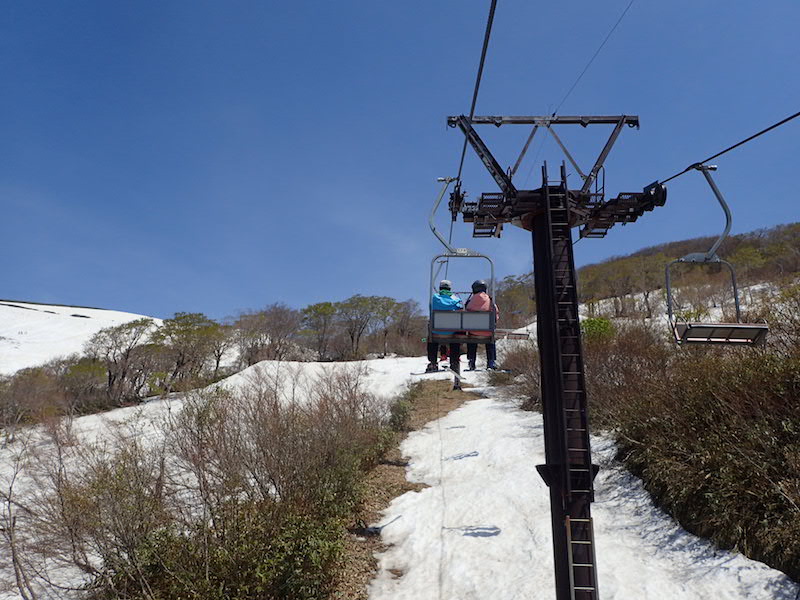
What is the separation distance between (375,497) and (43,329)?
98.8 m

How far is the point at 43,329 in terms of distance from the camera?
85.2 m

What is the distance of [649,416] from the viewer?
998 cm

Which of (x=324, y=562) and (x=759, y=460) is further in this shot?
(x=324, y=562)

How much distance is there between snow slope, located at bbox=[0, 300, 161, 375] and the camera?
6556 centimetres

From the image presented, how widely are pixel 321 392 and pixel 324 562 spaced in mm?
9682

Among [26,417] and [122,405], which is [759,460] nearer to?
[26,417]

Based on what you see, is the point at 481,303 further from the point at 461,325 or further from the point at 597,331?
the point at 597,331

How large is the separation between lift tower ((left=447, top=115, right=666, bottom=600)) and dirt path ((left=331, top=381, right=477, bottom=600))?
492 cm

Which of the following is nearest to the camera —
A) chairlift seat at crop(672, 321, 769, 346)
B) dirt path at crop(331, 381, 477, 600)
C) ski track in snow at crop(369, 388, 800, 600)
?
chairlift seat at crop(672, 321, 769, 346)

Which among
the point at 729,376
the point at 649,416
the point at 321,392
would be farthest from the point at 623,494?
the point at 321,392

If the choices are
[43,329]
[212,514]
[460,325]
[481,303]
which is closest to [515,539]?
[460,325]

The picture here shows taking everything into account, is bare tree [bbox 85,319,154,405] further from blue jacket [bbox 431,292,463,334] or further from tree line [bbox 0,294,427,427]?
blue jacket [bbox 431,292,463,334]

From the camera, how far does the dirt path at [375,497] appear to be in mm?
8328

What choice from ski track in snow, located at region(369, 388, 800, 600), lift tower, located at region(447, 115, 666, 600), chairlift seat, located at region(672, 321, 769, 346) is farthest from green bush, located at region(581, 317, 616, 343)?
lift tower, located at region(447, 115, 666, 600)
